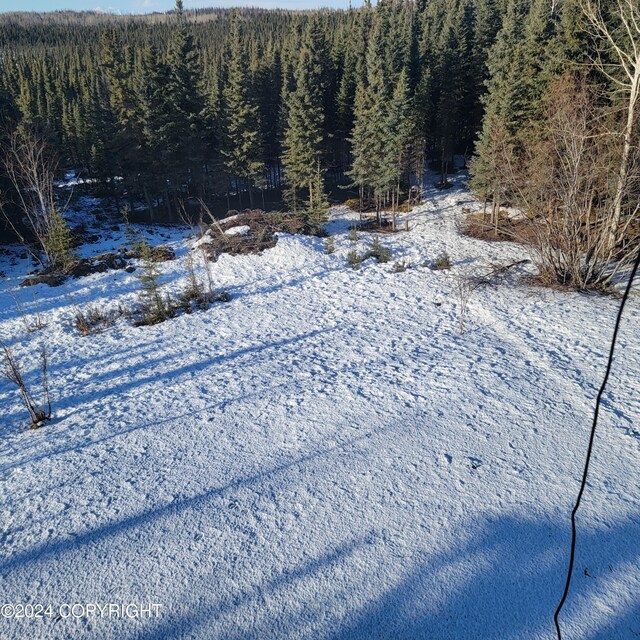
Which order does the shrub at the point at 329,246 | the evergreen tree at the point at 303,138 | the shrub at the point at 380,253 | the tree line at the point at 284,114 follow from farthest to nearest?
the evergreen tree at the point at 303,138
the tree line at the point at 284,114
the shrub at the point at 329,246
the shrub at the point at 380,253

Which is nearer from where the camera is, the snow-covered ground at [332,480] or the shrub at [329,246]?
the snow-covered ground at [332,480]

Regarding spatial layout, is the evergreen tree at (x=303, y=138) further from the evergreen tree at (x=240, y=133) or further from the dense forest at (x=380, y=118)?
the evergreen tree at (x=240, y=133)

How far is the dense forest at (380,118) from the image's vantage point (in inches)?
571

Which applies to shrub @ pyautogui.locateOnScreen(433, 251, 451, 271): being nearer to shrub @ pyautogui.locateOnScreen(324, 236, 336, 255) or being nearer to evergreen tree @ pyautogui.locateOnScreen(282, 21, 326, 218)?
shrub @ pyautogui.locateOnScreen(324, 236, 336, 255)

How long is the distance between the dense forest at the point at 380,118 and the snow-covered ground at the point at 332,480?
612cm

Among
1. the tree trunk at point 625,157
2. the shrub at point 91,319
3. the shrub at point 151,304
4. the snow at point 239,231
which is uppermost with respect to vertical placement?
the tree trunk at point 625,157

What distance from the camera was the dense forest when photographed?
1451cm

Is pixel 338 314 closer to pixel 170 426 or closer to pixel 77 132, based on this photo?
pixel 170 426

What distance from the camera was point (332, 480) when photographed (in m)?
A: 6.40

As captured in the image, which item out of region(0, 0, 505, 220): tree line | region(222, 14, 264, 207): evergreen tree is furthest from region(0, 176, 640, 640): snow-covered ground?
region(222, 14, 264, 207): evergreen tree

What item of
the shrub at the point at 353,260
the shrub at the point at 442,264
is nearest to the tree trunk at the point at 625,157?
the shrub at the point at 442,264

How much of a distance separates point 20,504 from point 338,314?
29.8 ft

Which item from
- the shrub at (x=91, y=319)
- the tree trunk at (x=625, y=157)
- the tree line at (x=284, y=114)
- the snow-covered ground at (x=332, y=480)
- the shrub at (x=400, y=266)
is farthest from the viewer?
the tree line at (x=284, y=114)

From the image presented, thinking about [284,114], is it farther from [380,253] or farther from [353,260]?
[353,260]
